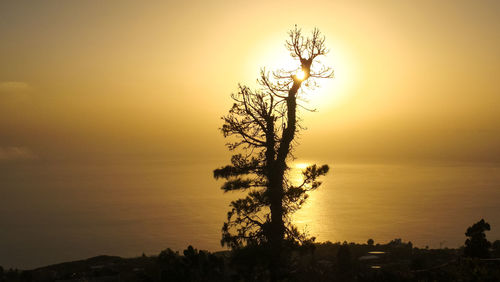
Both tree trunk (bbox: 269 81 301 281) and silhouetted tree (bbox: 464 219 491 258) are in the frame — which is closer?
silhouetted tree (bbox: 464 219 491 258)

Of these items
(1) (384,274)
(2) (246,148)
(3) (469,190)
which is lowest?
(1) (384,274)

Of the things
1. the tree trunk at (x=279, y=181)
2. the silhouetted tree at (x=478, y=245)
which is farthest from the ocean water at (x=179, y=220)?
the silhouetted tree at (x=478, y=245)

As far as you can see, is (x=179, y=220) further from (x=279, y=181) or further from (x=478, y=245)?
(x=478, y=245)

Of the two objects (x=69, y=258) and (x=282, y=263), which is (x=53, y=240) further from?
(x=282, y=263)

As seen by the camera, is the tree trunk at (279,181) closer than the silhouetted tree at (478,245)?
No

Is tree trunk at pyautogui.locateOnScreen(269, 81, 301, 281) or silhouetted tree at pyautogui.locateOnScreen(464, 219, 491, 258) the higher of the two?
tree trunk at pyautogui.locateOnScreen(269, 81, 301, 281)

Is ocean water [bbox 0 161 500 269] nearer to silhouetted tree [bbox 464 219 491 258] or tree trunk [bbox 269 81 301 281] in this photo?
tree trunk [bbox 269 81 301 281]

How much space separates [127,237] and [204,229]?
1444cm

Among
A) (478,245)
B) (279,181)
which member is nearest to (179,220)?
(279,181)

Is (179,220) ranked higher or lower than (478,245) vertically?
higher

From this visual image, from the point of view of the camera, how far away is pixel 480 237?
16.0 metres

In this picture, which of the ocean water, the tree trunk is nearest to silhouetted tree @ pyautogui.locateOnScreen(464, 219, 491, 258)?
the tree trunk

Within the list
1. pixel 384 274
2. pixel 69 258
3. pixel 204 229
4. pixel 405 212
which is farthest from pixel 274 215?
pixel 405 212

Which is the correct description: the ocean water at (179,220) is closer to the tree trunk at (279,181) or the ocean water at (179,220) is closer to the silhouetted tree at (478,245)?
the tree trunk at (279,181)
